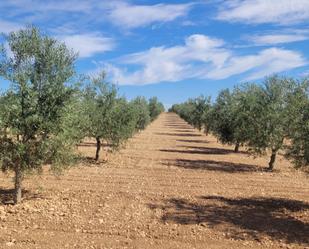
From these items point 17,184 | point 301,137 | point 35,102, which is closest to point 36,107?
point 35,102

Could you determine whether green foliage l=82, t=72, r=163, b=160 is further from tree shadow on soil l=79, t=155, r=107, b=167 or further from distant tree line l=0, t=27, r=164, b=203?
distant tree line l=0, t=27, r=164, b=203

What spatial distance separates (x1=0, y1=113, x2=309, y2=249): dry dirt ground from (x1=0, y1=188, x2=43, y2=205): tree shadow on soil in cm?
4

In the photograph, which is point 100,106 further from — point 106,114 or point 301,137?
point 301,137

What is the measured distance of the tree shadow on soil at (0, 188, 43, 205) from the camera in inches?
597

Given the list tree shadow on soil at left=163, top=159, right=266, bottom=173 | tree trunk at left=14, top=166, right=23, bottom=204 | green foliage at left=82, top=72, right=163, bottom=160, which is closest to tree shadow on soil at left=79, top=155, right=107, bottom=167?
green foliage at left=82, top=72, right=163, bottom=160

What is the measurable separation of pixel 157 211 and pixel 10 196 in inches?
231

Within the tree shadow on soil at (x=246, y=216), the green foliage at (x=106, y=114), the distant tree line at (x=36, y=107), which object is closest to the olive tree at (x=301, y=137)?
the tree shadow on soil at (x=246, y=216)

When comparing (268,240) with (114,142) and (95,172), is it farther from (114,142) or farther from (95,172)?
(114,142)

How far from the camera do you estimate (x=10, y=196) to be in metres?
16.0

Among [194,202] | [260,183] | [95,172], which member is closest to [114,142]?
Answer: [95,172]

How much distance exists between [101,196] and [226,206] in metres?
4.90

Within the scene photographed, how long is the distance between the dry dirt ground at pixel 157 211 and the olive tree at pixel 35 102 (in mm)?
1785

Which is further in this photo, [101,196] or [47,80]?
[101,196]

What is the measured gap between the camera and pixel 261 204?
635 inches
